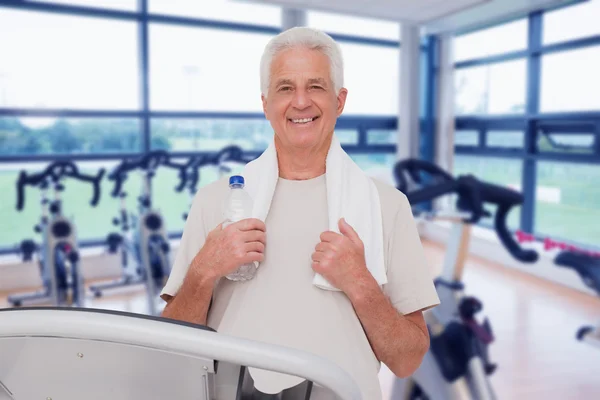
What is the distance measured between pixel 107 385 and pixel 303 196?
584 mm

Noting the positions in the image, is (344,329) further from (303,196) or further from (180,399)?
(180,399)

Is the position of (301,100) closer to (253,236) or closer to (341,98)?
(341,98)

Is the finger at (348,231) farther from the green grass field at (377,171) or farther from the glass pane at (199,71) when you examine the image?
the glass pane at (199,71)

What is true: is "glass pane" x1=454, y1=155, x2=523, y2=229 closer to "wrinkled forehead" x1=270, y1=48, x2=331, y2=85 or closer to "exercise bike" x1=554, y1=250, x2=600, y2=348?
"exercise bike" x1=554, y1=250, x2=600, y2=348

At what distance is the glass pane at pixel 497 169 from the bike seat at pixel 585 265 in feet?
7.04

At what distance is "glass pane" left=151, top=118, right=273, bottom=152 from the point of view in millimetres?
4926

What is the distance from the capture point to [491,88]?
573 centimetres

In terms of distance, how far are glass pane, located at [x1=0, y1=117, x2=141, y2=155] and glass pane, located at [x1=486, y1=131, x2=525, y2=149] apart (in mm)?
3966

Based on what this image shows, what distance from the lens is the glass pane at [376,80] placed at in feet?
19.5

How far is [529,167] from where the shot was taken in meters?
5.05

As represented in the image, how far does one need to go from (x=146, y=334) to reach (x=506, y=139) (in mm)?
5559

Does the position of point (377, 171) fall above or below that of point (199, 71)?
below

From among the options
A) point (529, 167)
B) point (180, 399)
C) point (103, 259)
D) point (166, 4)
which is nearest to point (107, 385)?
point (180, 399)

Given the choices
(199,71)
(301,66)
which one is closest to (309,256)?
(301,66)
